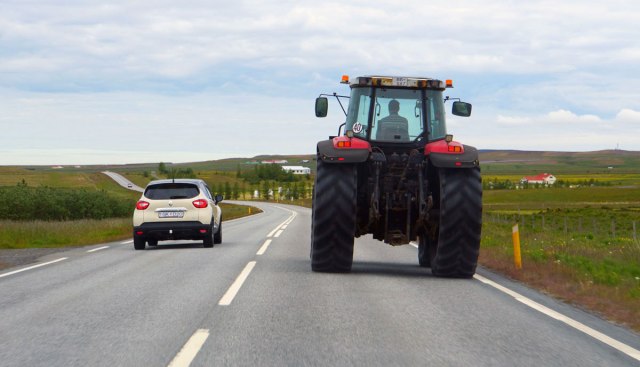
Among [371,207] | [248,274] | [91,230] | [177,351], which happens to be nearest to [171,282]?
[248,274]

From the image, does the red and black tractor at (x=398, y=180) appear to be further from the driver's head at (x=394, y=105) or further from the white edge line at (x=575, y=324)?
the white edge line at (x=575, y=324)

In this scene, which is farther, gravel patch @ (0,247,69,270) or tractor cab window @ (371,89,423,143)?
gravel patch @ (0,247,69,270)

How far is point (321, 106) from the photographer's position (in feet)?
41.9

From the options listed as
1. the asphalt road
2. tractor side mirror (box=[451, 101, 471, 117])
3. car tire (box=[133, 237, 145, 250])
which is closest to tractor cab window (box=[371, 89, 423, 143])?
tractor side mirror (box=[451, 101, 471, 117])

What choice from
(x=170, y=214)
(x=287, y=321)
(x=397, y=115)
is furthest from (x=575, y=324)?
(x=170, y=214)

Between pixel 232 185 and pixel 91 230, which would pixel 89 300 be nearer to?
pixel 91 230

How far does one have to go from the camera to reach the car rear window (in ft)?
62.5

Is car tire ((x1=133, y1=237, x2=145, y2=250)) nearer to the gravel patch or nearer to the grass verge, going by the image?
the gravel patch

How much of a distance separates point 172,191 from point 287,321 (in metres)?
11.9

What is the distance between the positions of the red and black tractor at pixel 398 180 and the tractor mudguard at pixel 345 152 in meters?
0.01

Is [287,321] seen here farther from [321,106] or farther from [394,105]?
[394,105]

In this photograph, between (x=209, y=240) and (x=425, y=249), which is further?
(x=209, y=240)

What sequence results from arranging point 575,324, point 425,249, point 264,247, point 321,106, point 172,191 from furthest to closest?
point 264,247 → point 172,191 → point 425,249 → point 321,106 → point 575,324

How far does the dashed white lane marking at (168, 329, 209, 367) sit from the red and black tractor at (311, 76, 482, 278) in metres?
4.91
